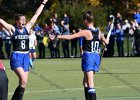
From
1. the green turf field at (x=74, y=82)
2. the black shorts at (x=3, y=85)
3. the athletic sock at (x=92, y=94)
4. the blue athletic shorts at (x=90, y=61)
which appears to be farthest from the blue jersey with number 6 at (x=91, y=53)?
the black shorts at (x=3, y=85)

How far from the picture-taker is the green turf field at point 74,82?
16.2m

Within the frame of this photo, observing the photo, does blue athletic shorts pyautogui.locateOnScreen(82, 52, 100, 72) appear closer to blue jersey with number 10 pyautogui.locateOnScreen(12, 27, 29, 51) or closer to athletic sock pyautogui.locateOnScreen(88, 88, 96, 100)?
athletic sock pyautogui.locateOnScreen(88, 88, 96, 100)

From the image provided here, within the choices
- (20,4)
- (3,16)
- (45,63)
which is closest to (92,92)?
(45,63)

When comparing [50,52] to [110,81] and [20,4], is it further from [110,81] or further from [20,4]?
[20,4]

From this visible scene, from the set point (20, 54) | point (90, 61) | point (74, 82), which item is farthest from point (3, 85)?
point (74, 82)

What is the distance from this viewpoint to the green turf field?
16.2 meters

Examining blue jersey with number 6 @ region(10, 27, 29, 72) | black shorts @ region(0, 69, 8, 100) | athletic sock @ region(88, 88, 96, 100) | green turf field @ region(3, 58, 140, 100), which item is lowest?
green turf field @ region(3, 58, 140, 100)

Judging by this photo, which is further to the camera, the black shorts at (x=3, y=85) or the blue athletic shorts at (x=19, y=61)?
the blue athletic shorts at (x=19, y=61)

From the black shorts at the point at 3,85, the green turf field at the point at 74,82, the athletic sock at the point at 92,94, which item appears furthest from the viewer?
the green turf field at the point at 74,82

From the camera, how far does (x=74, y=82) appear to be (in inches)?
770

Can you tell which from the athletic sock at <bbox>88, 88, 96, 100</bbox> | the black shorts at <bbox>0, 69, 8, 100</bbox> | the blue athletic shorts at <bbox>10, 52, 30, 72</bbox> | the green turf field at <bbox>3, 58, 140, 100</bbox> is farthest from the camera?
the green turf field at <bbox>3, 58, 140, 100</bbox>

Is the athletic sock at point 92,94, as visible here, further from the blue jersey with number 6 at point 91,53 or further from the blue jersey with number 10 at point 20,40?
the blue jersey with number 10 at point 20,40

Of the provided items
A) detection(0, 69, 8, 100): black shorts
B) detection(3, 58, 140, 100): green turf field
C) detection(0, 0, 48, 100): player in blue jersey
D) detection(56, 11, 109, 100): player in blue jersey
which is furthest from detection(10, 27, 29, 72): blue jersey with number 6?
detection(0, 69, 8, 100): black shorts

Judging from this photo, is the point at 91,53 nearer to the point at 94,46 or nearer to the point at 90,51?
the point at 90,51
